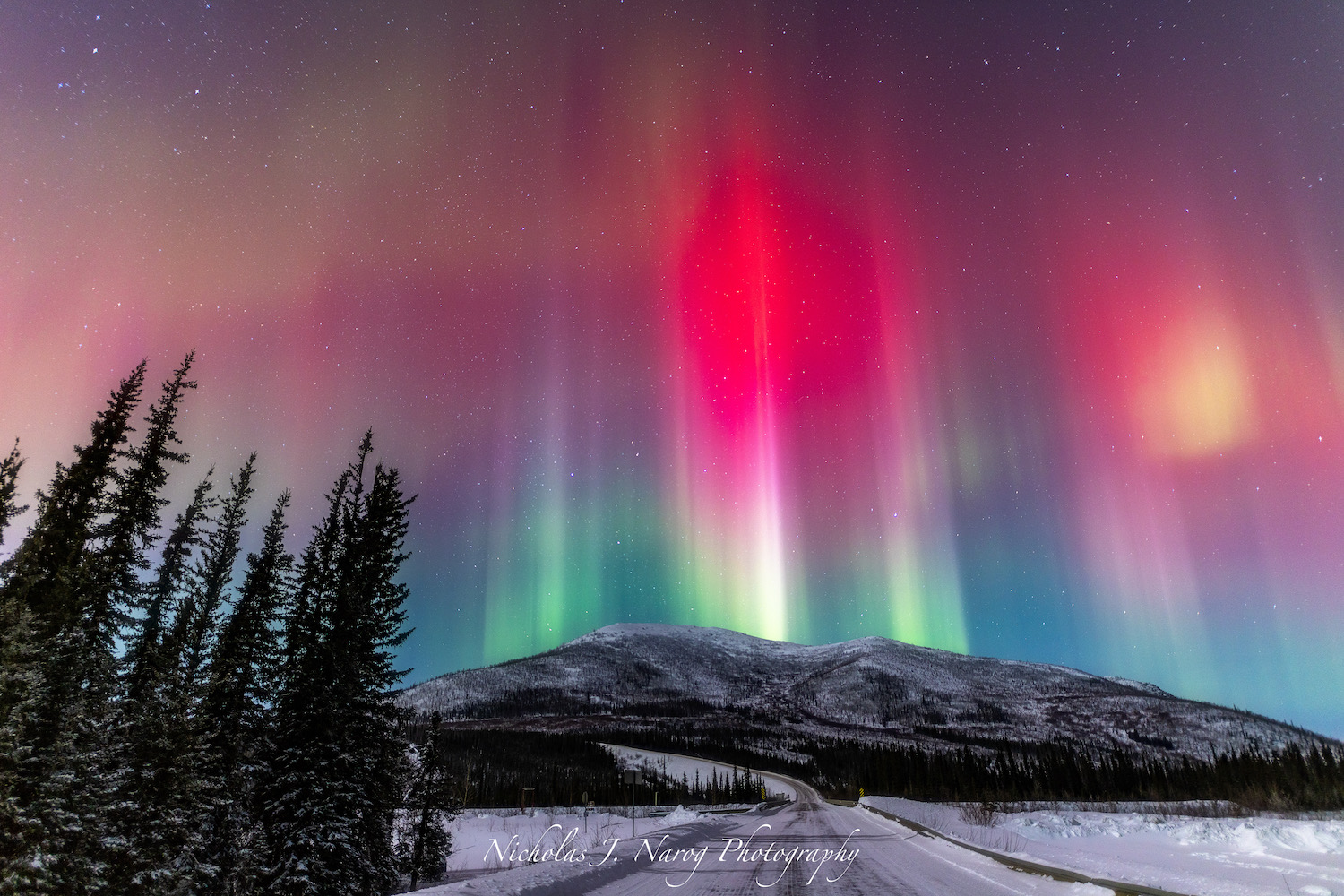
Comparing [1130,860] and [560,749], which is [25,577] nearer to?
[1130,860]

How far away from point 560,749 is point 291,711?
162550mm

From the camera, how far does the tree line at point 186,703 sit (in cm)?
1747

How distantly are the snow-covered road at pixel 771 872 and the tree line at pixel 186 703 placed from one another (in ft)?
34.7

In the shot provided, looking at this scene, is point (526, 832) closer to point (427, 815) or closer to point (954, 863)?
point (427, 815)

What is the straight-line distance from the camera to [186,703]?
21.7 m

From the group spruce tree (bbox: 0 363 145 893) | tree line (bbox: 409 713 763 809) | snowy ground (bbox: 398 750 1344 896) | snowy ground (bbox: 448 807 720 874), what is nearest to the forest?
spruce tree (bbox: 0 363 145 893)

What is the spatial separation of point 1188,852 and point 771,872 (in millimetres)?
17046

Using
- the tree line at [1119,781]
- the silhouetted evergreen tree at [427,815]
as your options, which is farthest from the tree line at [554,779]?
the silhouetted evergreen tree at [427,815]

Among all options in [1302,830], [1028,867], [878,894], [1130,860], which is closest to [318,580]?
[878,894]

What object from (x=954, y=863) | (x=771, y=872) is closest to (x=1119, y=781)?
(x=954, y=863)

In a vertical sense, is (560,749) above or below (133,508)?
below

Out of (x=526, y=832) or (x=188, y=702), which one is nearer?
(x=188, y=702)

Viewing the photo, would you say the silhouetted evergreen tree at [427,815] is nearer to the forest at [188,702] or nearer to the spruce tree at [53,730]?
the forest at [188,702]

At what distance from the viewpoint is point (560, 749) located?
563 feet
